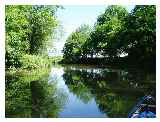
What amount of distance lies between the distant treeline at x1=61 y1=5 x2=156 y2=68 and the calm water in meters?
0.32

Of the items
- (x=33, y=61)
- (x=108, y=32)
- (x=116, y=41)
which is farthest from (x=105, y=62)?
(x=33, y=61)

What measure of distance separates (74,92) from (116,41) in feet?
4.27

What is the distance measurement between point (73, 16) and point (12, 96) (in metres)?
1.63

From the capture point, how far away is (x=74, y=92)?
7527 mm

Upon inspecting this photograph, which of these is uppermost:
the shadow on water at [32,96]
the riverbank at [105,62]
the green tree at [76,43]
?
the green tree at [76,43]

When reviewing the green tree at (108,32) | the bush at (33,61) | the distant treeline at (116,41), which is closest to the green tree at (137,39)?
the distant treeline at (116,41)

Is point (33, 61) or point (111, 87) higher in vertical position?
point (33, 61)

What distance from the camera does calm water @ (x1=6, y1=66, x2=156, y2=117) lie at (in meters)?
5.91

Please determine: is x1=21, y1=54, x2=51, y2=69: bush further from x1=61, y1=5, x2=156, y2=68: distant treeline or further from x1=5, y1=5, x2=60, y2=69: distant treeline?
x1=61, y1=5, x2=156, y2=68: distant treeline

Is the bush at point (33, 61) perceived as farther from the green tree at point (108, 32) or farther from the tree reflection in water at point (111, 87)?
A: the green tree at point (108, 32)

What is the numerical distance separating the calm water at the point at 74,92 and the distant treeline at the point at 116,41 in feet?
1.05

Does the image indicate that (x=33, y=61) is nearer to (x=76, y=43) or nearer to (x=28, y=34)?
(x=28, y=34)

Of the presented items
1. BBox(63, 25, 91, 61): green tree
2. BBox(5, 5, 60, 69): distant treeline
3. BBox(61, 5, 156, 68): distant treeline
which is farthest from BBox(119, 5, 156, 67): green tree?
BBox(5, 5, 60, 69): distant treeline

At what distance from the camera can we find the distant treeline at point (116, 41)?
606 centimetres
